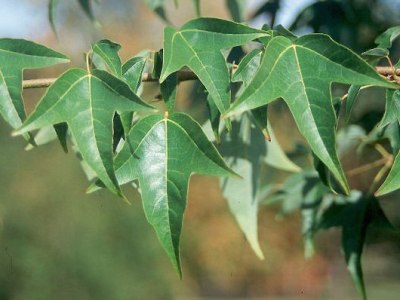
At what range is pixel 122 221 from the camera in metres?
4.29

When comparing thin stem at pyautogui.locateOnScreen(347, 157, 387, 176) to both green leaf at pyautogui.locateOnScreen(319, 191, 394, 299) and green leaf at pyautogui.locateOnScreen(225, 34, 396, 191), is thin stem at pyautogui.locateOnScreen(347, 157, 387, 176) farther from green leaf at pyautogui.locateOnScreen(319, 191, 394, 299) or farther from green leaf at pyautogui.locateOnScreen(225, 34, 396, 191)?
green leaf at pyautogui.locateOnScreen(225, 34, 396, 191)

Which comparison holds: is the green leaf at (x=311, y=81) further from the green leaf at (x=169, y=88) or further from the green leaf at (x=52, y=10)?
the green leaf at (x=52, y=10)

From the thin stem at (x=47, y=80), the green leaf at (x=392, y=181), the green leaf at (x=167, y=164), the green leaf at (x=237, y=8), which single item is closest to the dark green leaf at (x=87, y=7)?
the green leaf at (x=237, y=8)

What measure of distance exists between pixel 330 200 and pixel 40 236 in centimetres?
307

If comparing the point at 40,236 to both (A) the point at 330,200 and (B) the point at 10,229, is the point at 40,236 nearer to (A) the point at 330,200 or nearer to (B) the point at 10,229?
(B) the point at 10,229

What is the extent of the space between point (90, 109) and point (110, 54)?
9cm

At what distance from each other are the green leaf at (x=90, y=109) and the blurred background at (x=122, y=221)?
2.51 feet

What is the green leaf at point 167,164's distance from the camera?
0.70 m

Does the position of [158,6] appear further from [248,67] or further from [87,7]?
[248,67]

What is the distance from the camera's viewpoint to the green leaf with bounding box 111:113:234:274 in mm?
698

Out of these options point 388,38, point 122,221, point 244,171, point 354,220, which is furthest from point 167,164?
point 122,221

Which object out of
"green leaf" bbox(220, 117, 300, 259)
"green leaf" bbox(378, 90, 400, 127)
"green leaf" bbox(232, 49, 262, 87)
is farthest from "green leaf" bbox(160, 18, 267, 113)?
"green leaf" bbox(220, 117, 300, 259)

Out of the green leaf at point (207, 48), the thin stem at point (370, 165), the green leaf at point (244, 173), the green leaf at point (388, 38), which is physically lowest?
the thin stem at point (370, 165)

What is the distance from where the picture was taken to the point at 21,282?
13.6ft
